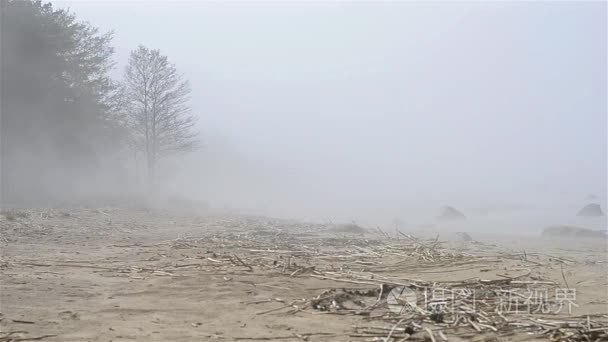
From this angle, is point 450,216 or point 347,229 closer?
point 347,229

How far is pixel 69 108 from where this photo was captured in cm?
2762

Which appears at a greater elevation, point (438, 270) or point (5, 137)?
point (5, 137)

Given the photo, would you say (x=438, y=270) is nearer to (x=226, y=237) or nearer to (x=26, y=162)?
(x=226, y=237)

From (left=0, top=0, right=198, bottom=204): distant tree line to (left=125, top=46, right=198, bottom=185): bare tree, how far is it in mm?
63

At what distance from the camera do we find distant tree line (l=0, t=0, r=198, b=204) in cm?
2448


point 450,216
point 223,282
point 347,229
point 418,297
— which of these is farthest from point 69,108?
point 418,297

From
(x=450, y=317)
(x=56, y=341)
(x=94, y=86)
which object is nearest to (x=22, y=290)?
(x=56, y=341)

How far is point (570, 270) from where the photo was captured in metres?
9.10

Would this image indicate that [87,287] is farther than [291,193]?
No

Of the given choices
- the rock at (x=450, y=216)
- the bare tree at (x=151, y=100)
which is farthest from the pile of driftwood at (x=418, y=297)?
the bare tree at (x=151, y=100)

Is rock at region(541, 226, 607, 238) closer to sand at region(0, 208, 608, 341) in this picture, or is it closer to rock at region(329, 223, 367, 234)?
sand at region(0, 208, 608, 341)

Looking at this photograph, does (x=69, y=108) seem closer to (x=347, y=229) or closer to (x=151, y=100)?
(x=151, y=100)

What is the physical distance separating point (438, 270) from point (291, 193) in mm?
54272

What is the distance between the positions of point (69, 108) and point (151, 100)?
6728mm
